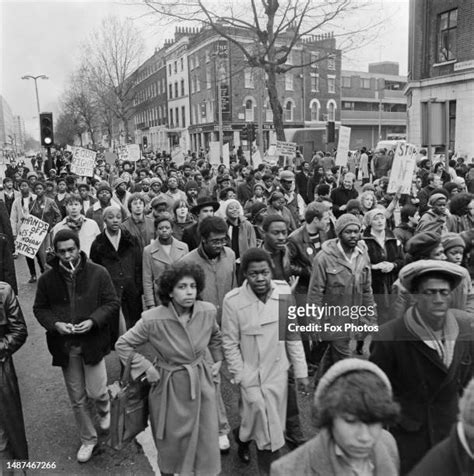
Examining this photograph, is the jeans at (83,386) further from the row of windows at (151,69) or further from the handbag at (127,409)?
the row of windows at (151,69)

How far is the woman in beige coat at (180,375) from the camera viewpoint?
324cm

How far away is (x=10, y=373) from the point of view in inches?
135

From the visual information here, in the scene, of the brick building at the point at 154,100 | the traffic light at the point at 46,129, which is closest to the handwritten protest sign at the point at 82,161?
the traffic light at the point at 46,129

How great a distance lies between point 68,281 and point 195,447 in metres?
1.53

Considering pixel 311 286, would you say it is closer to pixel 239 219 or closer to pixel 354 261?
pixel 354 261

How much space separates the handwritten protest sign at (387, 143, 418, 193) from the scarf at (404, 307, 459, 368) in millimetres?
5449

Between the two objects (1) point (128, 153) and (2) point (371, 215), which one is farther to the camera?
(1) point (128, 153)

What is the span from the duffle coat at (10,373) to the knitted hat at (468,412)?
2.70m

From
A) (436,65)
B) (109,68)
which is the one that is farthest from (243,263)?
(109,68)

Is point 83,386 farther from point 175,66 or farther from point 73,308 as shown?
point 175,66

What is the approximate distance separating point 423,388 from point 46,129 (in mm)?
13587

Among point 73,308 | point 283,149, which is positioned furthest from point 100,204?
point 283,149

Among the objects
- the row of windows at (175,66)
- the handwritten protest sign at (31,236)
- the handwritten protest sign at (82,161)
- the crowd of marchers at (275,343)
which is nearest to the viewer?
the crowd of marchers at (275,343)

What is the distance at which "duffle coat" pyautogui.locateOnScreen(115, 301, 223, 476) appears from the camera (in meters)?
3.24
